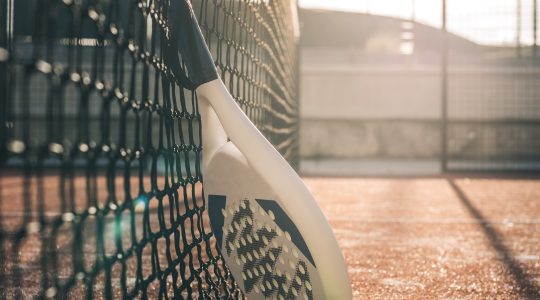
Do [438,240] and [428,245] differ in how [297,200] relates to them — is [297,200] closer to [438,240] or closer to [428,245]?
[428,245]

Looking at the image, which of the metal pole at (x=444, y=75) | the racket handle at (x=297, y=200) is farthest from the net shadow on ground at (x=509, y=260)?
the metal pole at (x=444, y=75)

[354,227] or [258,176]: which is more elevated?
[258,176]

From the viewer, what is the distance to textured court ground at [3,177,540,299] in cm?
190

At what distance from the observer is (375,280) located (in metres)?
2.00

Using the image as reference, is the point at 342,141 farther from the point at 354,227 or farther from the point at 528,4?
the point at 354,227

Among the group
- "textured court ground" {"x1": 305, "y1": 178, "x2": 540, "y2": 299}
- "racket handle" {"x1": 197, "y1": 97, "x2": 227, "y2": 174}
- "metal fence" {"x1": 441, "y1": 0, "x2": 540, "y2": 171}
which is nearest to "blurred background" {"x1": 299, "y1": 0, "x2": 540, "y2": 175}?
"metal fence" {"x1": 441, "y1": 0, "x2": 540, "y2": 171}

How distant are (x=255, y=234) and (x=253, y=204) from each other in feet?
0.18

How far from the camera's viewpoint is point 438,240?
2.87 meters

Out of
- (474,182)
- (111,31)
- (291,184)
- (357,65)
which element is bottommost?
(474,182)

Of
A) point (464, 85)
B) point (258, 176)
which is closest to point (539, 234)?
point (258, 176)

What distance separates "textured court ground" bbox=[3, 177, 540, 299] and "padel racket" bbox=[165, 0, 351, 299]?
56 centimetres

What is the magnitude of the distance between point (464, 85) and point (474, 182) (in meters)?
4.14

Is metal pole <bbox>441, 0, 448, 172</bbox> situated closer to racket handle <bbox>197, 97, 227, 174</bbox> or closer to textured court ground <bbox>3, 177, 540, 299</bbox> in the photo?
textured court ground <bbox>3, 177, 540, 299</bbox>

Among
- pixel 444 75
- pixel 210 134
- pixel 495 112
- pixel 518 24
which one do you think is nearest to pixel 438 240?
pixel 210 134
